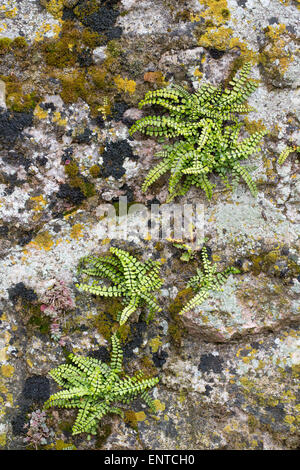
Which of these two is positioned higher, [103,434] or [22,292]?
[22,292]

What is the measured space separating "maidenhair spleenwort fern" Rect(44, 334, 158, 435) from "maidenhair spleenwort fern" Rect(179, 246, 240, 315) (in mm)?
1049

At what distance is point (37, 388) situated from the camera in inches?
190

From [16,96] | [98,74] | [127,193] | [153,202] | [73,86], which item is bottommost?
[153,202]

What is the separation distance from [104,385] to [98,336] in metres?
0.62

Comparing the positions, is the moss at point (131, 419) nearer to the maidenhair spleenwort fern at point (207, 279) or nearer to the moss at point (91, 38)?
the maidenhair spleenwort fern at point (207, 279)

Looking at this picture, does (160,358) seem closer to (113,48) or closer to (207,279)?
(207,279)

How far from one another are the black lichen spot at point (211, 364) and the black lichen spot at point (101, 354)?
4.04 feet

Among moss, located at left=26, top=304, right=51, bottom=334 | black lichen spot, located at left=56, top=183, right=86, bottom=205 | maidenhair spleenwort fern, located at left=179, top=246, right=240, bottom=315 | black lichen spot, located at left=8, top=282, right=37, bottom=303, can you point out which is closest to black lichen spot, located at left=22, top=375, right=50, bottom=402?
moss, located at left=26, top=304, right=51, bottom=334

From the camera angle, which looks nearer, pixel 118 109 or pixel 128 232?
pixel 118 109

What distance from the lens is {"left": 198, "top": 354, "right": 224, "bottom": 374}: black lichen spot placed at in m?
4.81

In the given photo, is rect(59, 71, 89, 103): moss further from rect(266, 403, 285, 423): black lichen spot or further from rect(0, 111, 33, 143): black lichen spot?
rect(266, 403, 285, 423): black lichen spot

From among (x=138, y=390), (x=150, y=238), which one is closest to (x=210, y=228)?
(x=150, y=238)

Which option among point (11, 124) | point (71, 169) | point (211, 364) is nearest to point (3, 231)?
point (71, 169)

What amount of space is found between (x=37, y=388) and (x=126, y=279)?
6.11ft
